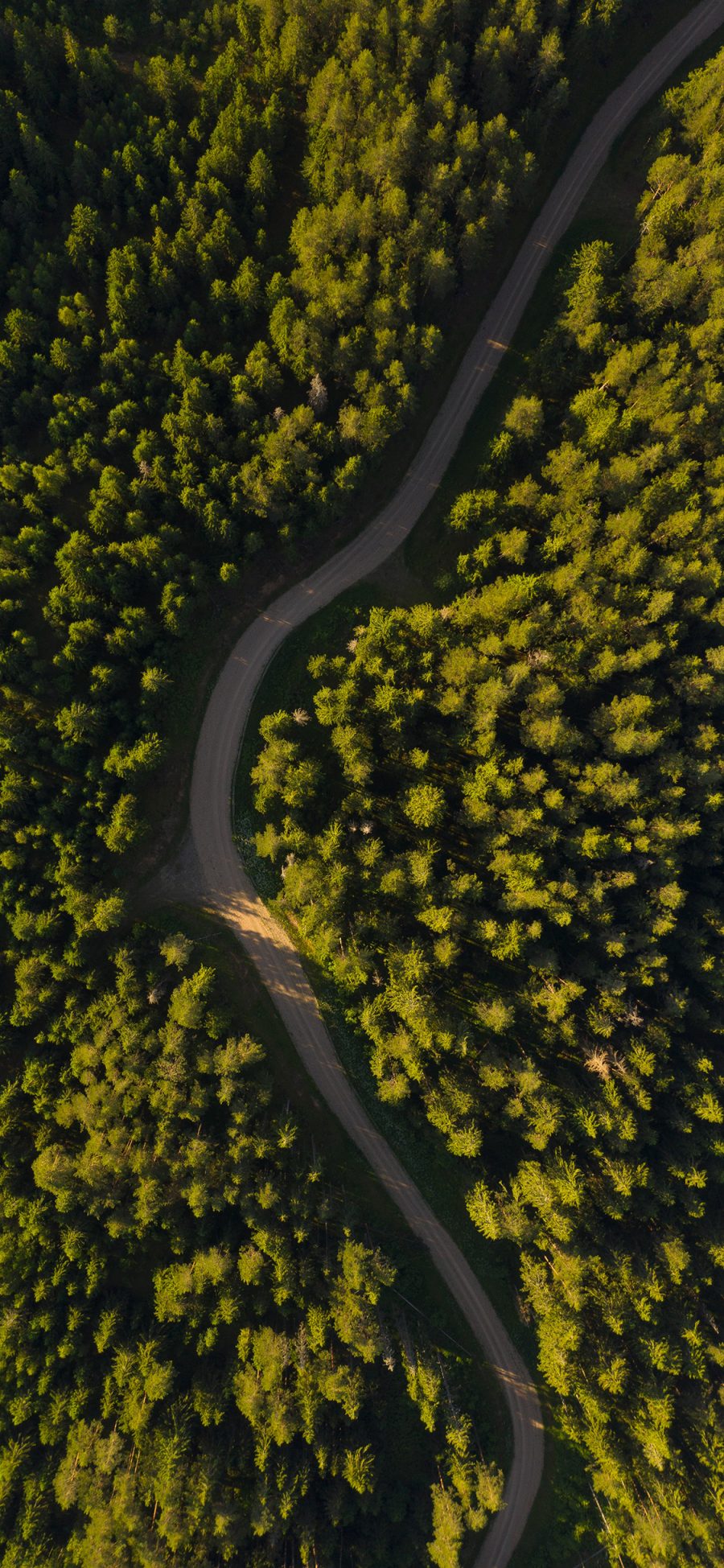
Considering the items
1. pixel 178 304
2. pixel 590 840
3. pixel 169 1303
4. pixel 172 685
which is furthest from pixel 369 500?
pixel 169 1303

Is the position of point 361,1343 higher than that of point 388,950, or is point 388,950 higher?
point 388,950

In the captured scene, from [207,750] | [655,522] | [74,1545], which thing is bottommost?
[74,1545]

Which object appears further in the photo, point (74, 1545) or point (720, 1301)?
point (720, 1301)

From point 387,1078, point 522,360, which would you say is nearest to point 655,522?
point 522,360

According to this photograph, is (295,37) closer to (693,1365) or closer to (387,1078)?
(387,1078)

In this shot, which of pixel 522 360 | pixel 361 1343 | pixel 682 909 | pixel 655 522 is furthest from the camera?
pixel 522 360

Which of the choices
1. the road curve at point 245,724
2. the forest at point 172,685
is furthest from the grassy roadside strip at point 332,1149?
the forest at point 172,685
